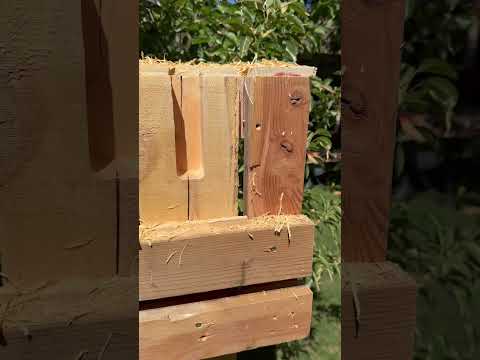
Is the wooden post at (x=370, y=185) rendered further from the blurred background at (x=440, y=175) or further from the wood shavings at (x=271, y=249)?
the wood shavings at (x=271, y=249)

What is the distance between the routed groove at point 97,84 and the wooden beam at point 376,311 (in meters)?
0.44

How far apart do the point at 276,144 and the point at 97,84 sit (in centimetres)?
115

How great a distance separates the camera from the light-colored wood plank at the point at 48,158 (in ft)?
1.97

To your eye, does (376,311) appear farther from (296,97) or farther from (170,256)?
(296,97)

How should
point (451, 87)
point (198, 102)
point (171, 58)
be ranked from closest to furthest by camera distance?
point (451, 87) < point (198, 102) < point (171, 58)

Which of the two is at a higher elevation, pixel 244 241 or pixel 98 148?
pixel 98 148

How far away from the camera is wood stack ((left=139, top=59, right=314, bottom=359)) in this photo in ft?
5.13

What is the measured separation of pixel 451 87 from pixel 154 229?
3.65 feet

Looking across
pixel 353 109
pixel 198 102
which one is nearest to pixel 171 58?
pixel 198 102

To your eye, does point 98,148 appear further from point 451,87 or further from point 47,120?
point 451,87

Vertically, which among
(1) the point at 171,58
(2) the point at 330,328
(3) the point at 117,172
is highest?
(1) the point at 171,58

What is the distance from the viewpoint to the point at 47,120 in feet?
2.02

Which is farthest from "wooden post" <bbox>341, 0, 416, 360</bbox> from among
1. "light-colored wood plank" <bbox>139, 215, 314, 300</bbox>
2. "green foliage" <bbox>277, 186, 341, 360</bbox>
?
"green foliage" <bbox>277, 186, 341, 360</bbox>

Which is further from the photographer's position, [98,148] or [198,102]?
[198,102]
